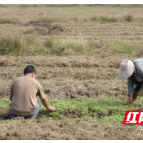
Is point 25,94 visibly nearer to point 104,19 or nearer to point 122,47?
point 122,47

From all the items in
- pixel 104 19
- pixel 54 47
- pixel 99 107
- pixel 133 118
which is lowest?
pixel 133 118

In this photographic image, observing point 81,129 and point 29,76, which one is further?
point 29,76

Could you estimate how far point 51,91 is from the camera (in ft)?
21.1

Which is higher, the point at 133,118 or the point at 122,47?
the point at 122,47

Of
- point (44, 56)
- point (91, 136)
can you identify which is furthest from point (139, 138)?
point (44, 56)

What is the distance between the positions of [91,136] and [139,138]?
82cm

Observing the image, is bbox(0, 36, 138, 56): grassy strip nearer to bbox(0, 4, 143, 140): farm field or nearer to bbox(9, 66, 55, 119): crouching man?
bbox(0, 4, 143, 140): farm field

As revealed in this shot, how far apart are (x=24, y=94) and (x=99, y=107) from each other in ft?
5.69

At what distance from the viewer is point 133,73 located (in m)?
5.20

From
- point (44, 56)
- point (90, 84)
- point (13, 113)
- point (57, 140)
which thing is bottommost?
point (57, 140)

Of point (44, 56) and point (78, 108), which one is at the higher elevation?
point (44, 56)

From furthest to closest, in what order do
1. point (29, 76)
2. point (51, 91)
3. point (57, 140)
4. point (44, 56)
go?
1. point (44, 56)
2. point (51, 91)
3. point (29, 76)
4. point (57, 140)

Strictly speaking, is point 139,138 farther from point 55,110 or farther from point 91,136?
point 55,110

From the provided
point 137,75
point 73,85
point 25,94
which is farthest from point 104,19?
point 25,94
